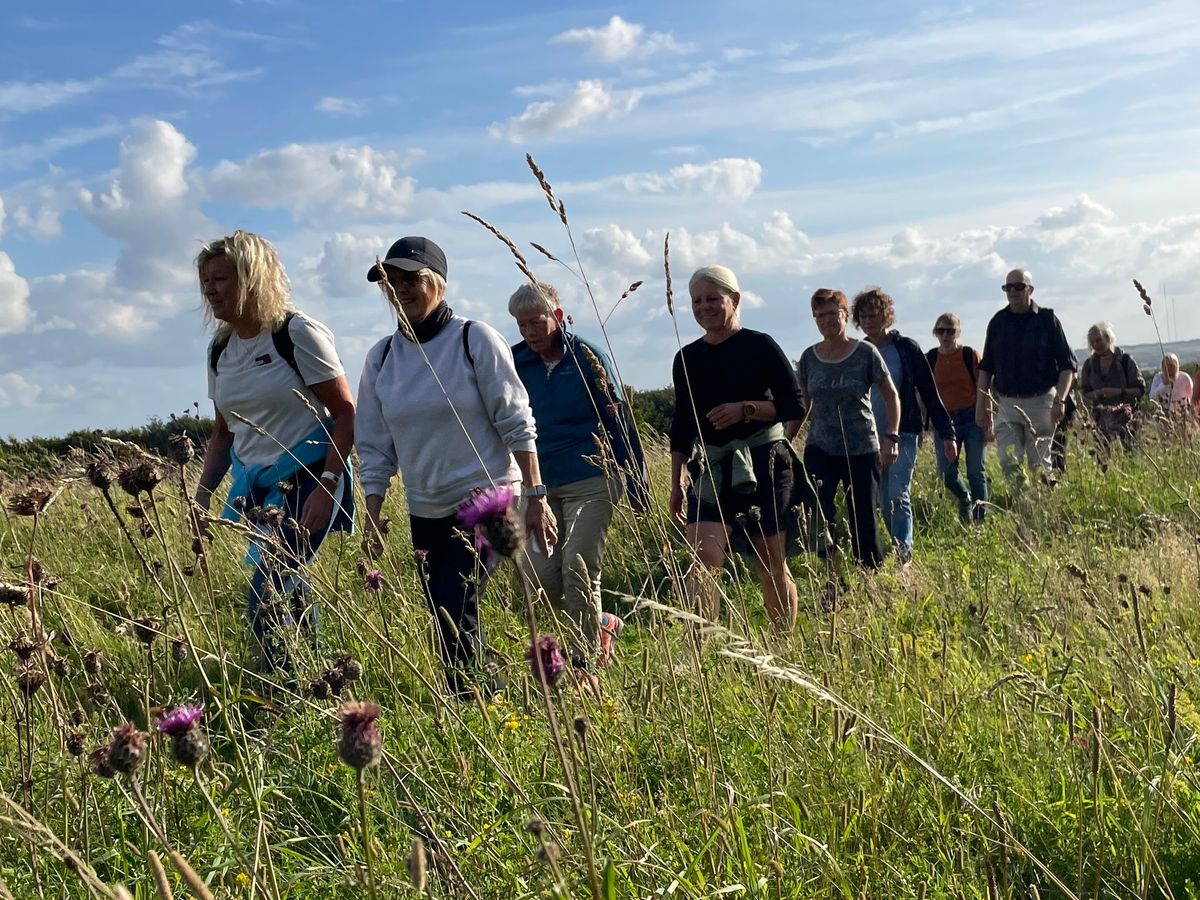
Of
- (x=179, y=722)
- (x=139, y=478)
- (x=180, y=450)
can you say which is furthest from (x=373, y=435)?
(x=179, y=722)

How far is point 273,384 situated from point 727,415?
1.99 metres

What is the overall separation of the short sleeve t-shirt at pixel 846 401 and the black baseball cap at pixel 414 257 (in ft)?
9.18

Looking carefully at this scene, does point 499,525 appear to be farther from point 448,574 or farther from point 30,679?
point 448,574

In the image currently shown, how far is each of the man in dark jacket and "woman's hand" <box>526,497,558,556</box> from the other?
5438mm

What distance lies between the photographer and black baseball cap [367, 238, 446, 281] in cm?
432

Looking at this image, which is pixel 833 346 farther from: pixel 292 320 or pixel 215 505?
pixel 215 505

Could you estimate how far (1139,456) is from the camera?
32.5ft

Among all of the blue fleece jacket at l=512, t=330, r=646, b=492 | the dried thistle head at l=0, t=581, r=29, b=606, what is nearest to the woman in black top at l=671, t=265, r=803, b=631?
the blue fleece jacket at l=512, t=330, r=646, b=492

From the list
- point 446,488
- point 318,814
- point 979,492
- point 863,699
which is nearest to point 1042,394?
point 979,492

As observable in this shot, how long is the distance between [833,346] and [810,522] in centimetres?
107

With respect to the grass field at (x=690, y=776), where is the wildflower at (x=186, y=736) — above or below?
above

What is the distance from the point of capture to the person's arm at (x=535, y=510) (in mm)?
4250

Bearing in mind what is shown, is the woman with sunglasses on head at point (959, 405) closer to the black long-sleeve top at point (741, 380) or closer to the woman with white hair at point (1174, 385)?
the woman with white hair at point (1174, 385)

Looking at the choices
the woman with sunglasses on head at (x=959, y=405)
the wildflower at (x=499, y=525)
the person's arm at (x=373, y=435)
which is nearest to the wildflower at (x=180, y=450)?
the wildflower at (x=499, y=525)
